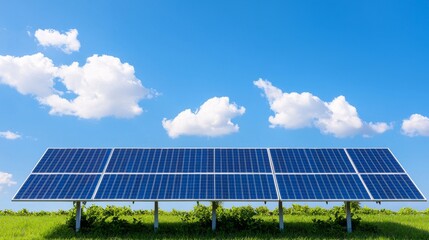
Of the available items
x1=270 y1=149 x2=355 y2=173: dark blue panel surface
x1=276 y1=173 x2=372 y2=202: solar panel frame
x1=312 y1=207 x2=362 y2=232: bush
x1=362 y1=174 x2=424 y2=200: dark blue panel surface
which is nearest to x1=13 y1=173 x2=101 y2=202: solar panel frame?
x1=276 y1=173 x2=372 y2=202: solar panel frame

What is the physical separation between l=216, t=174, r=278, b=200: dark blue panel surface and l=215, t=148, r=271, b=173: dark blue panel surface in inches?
24.7

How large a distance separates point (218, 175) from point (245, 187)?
1.56 metres

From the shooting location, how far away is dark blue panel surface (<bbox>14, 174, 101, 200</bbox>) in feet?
59.0

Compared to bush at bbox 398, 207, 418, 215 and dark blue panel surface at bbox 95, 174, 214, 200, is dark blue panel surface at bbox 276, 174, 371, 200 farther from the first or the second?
bush at bbox 398, 207, 418, 215

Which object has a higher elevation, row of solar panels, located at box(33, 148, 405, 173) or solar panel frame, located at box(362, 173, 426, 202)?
row of solar panels, located at box(33, 148, 405, 173)

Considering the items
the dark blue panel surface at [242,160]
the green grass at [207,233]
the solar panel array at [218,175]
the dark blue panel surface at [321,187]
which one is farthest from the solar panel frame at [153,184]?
the dark blue panel surface at [321,187]

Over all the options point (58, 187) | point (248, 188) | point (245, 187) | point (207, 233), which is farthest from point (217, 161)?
point (58, 187)

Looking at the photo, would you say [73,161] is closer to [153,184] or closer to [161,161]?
[161,161]

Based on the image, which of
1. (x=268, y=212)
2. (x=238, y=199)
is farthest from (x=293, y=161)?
(x=268, y=212)

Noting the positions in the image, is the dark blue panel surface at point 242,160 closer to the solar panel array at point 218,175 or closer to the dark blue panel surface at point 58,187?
the solar panel array at point 218,175

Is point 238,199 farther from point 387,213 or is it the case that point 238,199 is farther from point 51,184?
point 387,213

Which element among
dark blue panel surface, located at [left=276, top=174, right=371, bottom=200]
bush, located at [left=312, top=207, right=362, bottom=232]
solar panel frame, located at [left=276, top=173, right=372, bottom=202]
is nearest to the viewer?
solar panel frame, located at [left=276, top=173, right=372, bottom=202]

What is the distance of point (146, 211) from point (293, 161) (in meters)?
11.7

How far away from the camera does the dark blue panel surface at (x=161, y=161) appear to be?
20.0 metres
